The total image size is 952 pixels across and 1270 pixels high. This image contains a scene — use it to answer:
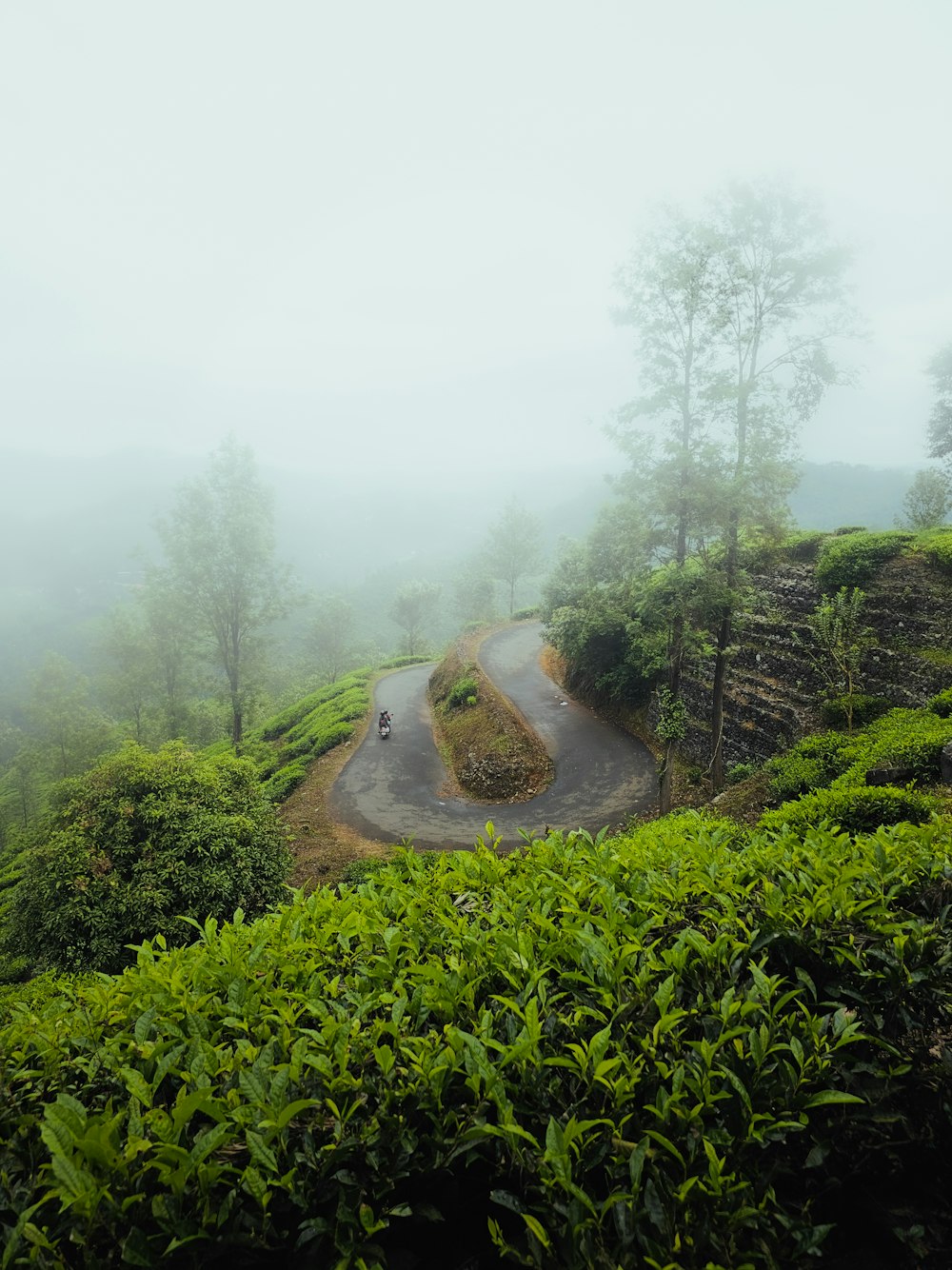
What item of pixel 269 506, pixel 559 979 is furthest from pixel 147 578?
pixel 559 979

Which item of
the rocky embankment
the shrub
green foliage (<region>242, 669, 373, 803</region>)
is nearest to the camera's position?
the rocky embankment

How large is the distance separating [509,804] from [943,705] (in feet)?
33.8

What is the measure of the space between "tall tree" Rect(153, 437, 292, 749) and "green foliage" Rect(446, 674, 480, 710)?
9513mm

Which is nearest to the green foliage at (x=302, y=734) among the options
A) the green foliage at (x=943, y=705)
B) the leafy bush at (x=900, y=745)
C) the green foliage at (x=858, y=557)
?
the leafy bush at (x=900, y=745)

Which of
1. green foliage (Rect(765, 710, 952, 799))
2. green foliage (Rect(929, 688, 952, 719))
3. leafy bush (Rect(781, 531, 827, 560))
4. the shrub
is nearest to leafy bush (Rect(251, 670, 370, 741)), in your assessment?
the shrub

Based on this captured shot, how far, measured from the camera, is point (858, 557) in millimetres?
14836

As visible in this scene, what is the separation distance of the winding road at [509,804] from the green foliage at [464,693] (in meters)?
1.41

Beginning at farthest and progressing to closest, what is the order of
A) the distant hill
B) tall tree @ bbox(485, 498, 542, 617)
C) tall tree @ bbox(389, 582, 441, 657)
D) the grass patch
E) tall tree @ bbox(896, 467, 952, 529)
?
1. the distant hill
2. tall tree @ bbox(389, 582, 441, 657)
3. tall tree @ bbox(485, 498, 542, 617)
4. tall tree @ bbox(896, 467, 952, 529)
5. the grass patch

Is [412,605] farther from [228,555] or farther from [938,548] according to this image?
[938,548]

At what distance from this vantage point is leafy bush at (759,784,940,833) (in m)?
5.70

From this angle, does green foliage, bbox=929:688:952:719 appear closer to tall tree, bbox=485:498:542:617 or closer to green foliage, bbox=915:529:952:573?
green foliage, bbox=915:529:952:573

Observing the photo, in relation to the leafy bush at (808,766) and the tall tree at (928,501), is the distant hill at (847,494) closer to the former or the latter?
the tall tree at (928,501)

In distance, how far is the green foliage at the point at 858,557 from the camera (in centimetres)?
1451

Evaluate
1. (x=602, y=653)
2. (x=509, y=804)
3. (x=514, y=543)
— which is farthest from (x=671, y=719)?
(x=514, y=543)
